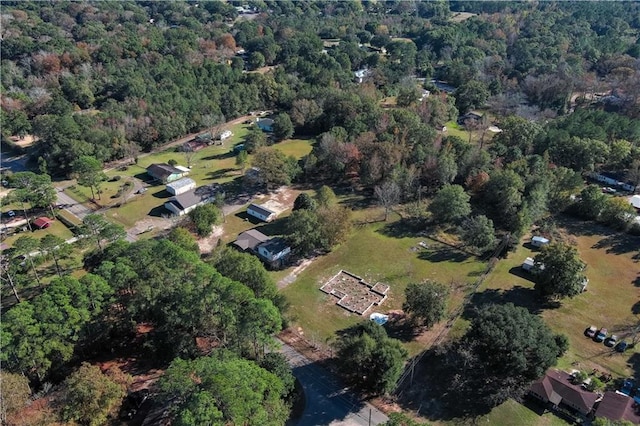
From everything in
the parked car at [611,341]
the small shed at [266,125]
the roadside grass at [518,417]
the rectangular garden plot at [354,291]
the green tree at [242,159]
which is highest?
the green tree at [242,159]

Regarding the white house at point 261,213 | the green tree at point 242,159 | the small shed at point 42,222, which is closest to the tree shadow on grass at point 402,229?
the white house at point 261,213

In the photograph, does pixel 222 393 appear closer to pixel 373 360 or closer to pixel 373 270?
pixel 373 360

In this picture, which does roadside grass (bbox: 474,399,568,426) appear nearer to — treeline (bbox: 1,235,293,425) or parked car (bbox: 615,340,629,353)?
parked car (bbox: 615,340,629,353)

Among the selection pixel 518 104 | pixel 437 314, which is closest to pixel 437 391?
pixel 437 314

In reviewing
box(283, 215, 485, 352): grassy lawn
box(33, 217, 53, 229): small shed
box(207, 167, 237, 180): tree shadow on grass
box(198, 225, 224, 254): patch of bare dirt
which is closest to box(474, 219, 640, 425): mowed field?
box(283, 215, 485, 352): grassy lawn

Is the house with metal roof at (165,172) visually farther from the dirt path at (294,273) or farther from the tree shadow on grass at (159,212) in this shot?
the dirt path at (294,273)

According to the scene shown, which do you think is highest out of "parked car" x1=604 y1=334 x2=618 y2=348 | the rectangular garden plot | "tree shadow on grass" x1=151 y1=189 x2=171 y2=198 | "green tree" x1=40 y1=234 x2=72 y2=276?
"green tree" x1=40 y1=234 x2=72 y2=276
